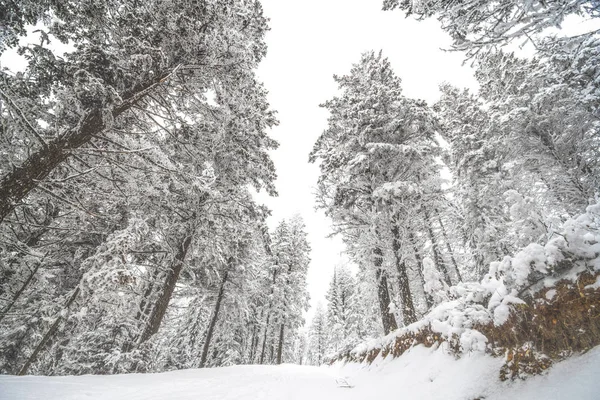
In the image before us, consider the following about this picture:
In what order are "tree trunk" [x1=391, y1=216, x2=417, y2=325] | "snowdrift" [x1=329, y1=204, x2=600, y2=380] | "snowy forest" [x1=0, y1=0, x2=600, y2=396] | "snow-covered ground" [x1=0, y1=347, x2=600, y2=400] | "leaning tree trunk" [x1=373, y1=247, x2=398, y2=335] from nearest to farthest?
"snow-covered ground" [x1=0, y1=347, x2=600, y2=400] < "snowdrift" [x1=329, y1=204, x2=600, y2=380] < "snowy forest" [x1=0, y1=0, x2=600, y2=396] < "tree trunk" [x1=391, y1=216, x2=417, y2=325] < "leaning tree trunk" [x1=373, y1=247, x2=398, y2=335]

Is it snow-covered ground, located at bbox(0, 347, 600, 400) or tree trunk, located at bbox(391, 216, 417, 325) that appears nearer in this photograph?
snow-covered ground, located at bbox(0, 347, 600, 400)

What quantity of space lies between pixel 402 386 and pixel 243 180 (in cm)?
862

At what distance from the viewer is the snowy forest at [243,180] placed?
12.1 ft

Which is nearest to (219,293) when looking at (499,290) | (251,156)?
(251,156)

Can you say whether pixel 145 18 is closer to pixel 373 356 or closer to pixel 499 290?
pixel 499 290

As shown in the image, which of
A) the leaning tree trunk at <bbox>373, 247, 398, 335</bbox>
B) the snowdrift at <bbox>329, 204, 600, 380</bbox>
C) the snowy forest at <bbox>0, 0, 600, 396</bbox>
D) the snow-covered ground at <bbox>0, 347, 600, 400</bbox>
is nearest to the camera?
the snow-covered ground at <bbox>0, 347, 600, 400</bbox>

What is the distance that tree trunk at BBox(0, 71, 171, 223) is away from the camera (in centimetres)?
472

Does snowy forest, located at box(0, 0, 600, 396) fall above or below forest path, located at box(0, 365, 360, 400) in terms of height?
above

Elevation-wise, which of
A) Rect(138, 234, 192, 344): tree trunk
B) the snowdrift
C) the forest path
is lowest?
the forest path

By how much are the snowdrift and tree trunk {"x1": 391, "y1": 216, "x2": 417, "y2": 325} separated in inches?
180

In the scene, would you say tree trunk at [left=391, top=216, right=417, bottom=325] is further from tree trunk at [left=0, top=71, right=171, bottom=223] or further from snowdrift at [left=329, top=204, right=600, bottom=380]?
tree trunk at [left=0, top=71, right=171, bottom=223]

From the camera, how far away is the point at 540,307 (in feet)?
9.00

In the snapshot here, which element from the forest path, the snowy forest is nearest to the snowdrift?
the snowy forest

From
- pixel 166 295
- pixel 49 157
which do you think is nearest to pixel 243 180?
pixel 166 295
